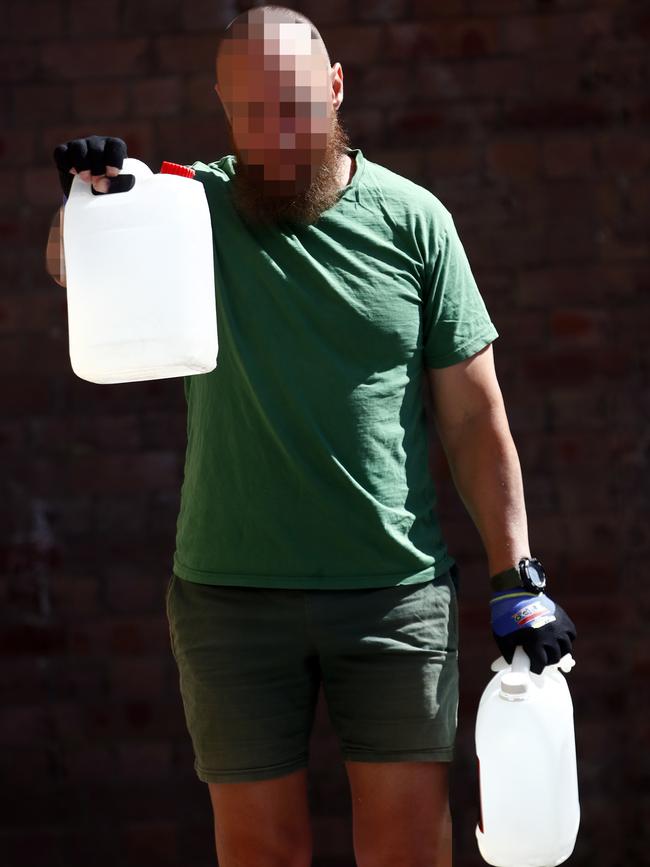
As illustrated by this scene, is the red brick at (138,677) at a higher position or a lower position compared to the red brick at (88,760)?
higher

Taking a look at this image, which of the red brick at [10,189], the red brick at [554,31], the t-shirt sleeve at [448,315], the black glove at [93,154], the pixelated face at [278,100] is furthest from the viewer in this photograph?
the red brick at [10,189]

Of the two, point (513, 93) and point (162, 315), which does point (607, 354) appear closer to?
point (513, 93)

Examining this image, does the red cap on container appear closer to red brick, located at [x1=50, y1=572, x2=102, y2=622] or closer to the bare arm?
the bare arm

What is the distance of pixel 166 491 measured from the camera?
12.2ft

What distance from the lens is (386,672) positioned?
7.97 ft


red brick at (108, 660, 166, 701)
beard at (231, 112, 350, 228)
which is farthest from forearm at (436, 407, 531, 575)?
red brick at (108, 660, 166, 701)

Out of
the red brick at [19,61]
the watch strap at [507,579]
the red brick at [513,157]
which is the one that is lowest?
the watch strap at [507,579]

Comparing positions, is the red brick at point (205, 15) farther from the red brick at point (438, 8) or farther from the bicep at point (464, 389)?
the bicep at point (464, 389)

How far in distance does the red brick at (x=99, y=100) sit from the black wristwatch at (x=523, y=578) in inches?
75.0

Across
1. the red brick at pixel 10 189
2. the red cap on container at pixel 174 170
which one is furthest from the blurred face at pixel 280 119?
the red brick at pixel 10 189

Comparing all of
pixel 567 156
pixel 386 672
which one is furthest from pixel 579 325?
pixel 386 672

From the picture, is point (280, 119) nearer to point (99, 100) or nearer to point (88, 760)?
point (99, 100)

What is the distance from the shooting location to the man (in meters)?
2.40

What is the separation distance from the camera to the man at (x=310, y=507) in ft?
7.86
